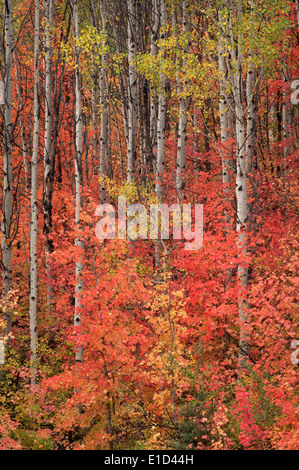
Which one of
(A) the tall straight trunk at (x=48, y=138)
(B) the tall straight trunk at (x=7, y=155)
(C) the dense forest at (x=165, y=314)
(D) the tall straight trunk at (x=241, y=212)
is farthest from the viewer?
(A) the tall straight trunk at (x=48, y=138)

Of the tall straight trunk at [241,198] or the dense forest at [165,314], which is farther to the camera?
the tall straight trunk at [241,198]

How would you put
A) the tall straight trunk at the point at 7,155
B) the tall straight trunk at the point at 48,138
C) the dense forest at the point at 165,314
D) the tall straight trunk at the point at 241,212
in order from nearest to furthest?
the dense forest at the point at 165,314 < the tall straight trunk at the point at 241,212 < the tall straight trunk at the point at 7,155 < the tall straight trunk at the point at 48,138

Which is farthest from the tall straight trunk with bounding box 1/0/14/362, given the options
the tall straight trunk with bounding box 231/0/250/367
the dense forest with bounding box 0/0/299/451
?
the tall straight trunk with bounding box 231/0/250/367

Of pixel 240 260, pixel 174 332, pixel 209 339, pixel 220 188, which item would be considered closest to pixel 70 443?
pixel 174 332

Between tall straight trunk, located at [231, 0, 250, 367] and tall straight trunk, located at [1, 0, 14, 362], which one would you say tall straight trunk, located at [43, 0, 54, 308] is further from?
tall straight trunk, located at [231, 0, 250, 367]

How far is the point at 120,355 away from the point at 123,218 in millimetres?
5161

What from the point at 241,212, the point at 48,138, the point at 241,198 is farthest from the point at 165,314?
the point at 48,138

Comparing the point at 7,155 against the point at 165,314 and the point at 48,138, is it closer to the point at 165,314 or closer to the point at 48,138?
the point at 48,138

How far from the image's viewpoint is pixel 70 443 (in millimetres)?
8766

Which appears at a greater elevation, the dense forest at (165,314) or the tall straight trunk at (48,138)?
the tall straight trunk at (48,138)

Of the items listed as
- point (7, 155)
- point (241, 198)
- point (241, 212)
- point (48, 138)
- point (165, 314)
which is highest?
point (48, 138)

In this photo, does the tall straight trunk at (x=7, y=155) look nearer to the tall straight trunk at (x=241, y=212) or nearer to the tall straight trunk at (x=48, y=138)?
the tall straight trunk at (x=48, y=138)

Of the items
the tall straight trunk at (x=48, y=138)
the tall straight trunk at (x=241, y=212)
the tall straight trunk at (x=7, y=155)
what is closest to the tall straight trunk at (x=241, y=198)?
the tall straight trunk at (x=241, y=212)
